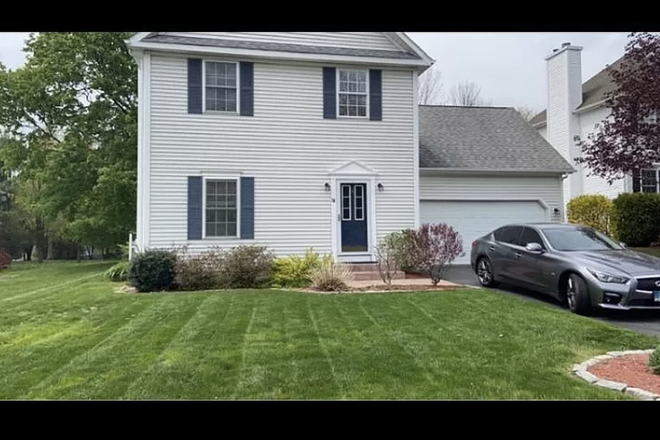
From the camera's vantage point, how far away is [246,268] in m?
11.0

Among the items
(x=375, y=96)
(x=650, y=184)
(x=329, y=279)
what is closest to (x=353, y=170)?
(x=375, y=96)

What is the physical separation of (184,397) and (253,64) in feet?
32.4

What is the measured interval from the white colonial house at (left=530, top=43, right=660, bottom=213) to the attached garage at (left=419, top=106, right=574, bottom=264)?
473cm

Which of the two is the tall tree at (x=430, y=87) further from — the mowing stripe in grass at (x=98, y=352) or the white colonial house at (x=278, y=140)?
the mowing stripe in grass at (x=98, y=352)

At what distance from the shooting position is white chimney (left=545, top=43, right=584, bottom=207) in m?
20.5

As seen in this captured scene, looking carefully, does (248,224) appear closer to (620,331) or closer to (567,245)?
(567,245)

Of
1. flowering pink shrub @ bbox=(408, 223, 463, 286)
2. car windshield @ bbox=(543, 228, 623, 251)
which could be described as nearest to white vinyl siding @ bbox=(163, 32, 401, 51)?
flowering pink shrub @ bbox=(408, 223, 463, 286)

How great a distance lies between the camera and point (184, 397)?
13.4ft

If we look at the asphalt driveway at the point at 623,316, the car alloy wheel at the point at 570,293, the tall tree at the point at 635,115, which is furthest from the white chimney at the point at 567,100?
the car alloy wheel at the point at 570,293

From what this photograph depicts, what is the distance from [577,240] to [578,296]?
1.59m

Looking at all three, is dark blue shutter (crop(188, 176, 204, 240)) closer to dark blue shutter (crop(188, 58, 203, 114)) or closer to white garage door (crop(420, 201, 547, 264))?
dark blue shutter (crop(188, 58, 203, 114))

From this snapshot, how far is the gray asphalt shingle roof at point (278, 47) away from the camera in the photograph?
1187 cm
